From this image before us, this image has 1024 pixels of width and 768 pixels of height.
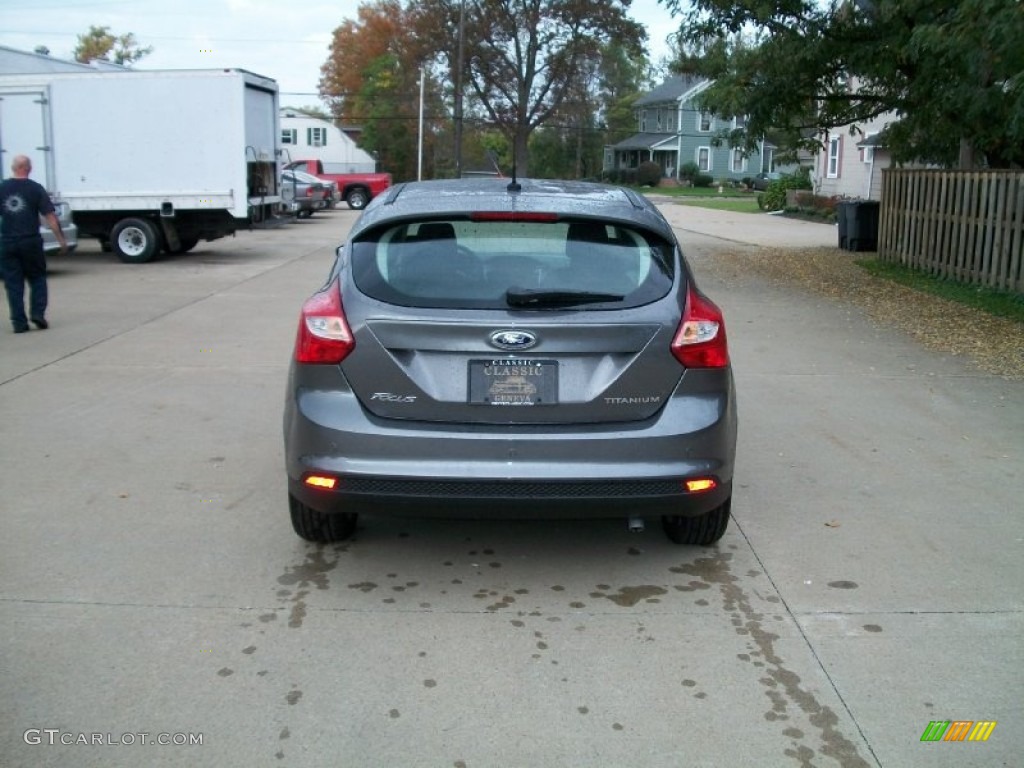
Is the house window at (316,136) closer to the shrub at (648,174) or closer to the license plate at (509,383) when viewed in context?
the shrub at (648,174)

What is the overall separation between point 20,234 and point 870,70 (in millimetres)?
11655

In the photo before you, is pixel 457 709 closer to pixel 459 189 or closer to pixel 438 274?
pixel 438 274

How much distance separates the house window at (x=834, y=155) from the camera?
40856 millimetres

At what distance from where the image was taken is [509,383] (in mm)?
4277

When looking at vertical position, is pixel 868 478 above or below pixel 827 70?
below

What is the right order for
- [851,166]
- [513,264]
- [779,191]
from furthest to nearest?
[779,191] → [851,166] → [513,264]

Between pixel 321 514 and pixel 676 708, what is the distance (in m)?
2.00

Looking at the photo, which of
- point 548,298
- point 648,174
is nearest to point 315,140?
point 648,174

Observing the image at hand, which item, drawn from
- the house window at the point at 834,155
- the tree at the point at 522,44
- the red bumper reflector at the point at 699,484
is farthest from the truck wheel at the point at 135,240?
the tree at the point at 522,44

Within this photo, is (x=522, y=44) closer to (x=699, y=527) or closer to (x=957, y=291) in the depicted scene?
(x=957, y=291)

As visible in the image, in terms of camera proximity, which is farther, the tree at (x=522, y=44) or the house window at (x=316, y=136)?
the house window at (x=316, y=136)

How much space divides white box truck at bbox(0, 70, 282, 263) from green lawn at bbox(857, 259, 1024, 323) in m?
10.7

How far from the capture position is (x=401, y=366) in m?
4.31

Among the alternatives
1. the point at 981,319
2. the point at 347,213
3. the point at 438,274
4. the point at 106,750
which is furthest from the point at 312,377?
the point at 347,213
